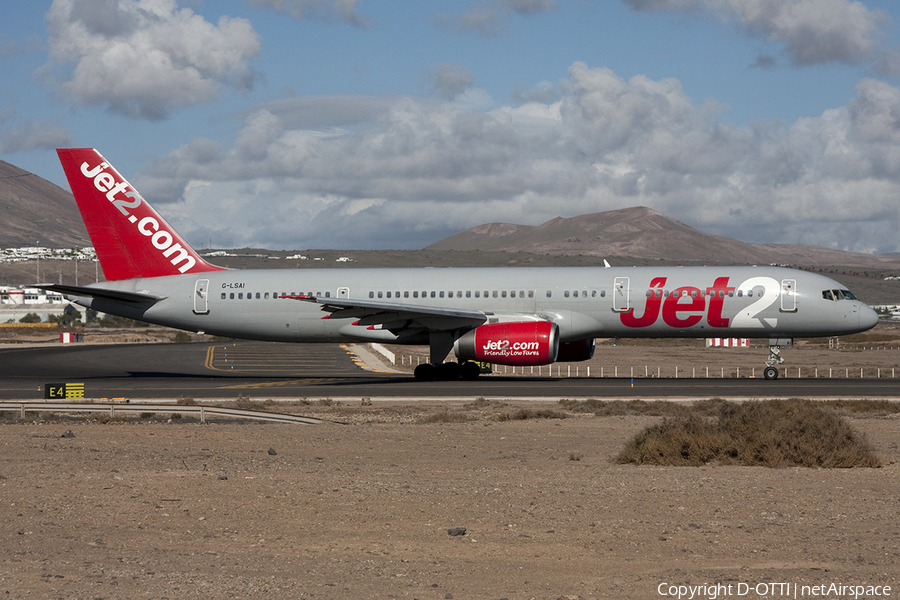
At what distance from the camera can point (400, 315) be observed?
1320 inches

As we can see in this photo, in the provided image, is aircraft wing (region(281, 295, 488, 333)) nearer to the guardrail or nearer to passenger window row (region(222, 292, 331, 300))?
passenger window row (region(222, 292, 331, 300))

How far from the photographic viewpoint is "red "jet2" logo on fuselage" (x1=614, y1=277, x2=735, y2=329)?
3300 cm

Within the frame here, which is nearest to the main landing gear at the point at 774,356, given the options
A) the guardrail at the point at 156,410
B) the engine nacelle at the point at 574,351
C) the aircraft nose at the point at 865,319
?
the aircraft nose at the point at 865,319

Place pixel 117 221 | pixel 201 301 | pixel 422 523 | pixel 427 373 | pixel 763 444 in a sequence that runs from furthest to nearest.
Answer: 1. pixel 117 221
2. pixel 201 301
3. pixel 427 373
4. pixel 763 444
5. pixel 422 523

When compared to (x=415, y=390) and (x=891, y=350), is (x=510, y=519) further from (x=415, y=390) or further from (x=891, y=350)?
(x=891, y=350)

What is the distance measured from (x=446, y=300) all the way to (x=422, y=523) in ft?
83.4

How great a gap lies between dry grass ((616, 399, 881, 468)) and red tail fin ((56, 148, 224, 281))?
2680 cm

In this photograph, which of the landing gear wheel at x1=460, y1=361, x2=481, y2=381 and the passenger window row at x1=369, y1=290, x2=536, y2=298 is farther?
the landing gear wheel at x1=460, y1=361, x2=481, y2=381

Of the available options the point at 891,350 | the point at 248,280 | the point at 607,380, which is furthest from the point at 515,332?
the point at 891,350

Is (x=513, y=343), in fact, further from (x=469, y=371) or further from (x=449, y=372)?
(x=449, y=372)

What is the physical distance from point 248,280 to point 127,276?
5107mm

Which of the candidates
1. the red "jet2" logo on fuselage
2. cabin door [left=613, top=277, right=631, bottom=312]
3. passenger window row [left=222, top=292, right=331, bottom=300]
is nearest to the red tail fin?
passenger window row [left=222, top=292, right=331, bottom=300]

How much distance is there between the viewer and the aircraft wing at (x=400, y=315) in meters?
32.8

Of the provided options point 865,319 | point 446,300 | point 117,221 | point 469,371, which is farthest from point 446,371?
point 865,319
